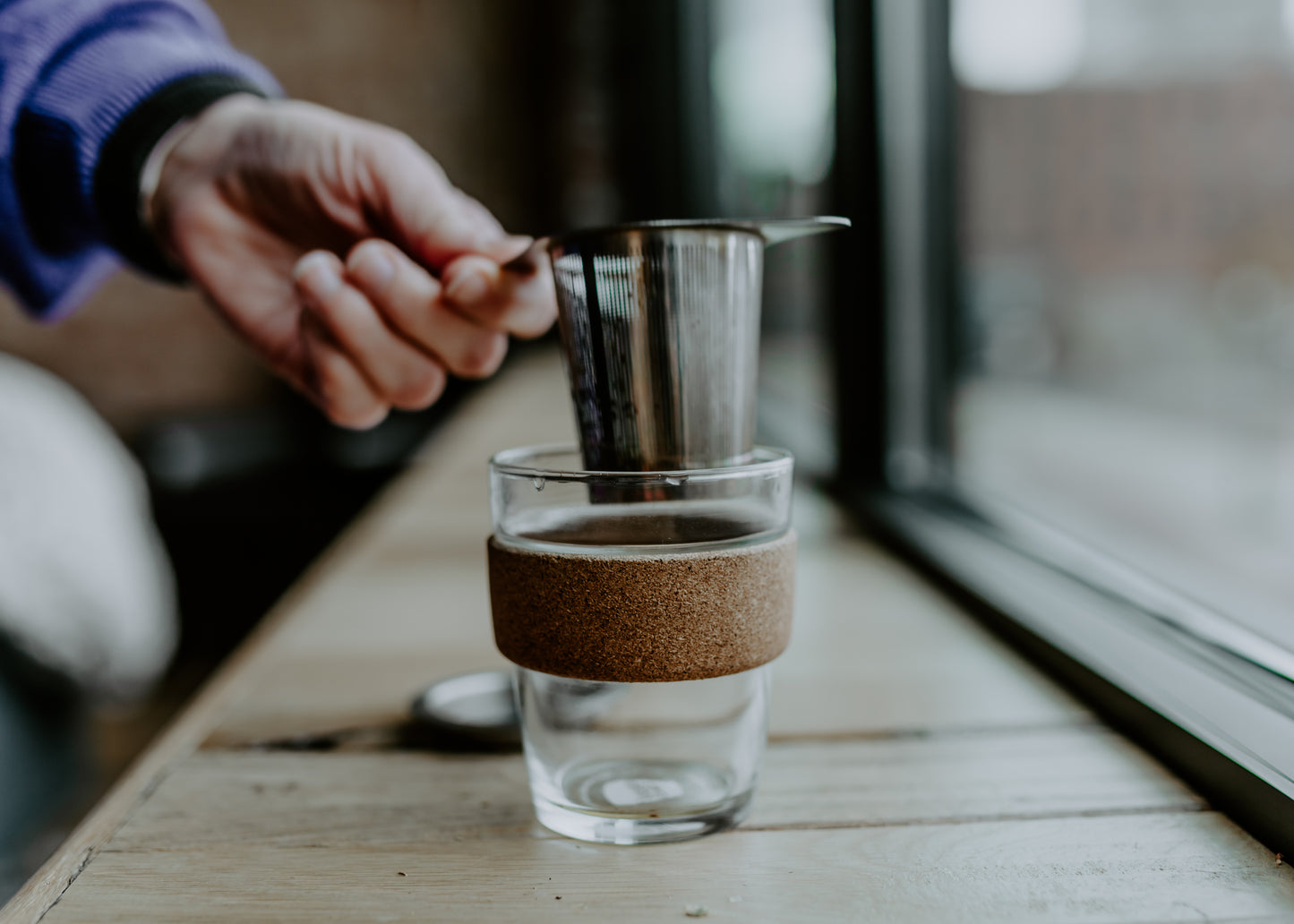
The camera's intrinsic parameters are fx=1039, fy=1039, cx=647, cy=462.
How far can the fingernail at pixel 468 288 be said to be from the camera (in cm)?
46

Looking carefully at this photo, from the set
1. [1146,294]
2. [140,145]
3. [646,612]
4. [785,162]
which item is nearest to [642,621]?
[646,612]

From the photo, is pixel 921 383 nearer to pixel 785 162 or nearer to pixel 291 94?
pixel 785 162

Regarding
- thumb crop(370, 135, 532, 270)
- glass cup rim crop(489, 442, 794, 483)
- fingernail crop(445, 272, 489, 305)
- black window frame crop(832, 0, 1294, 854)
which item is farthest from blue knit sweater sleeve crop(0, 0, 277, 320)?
black window frame crop(832, 0, 1294, 854)

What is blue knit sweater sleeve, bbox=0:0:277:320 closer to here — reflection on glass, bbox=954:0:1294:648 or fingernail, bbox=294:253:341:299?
fingernail, bbox=294:253:341:299

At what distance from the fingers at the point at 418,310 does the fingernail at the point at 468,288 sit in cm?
2

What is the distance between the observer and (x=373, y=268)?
1.58 ft

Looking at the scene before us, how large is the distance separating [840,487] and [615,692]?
0.67 metres

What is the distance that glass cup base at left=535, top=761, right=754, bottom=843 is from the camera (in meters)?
0.38

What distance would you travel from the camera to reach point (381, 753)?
479mm

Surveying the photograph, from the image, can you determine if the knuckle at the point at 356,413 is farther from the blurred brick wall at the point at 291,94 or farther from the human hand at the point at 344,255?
the blurred brick wall at the point at 291,94

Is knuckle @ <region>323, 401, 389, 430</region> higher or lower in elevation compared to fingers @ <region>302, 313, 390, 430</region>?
lower

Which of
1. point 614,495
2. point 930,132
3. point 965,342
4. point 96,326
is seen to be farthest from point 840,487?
point 96,326

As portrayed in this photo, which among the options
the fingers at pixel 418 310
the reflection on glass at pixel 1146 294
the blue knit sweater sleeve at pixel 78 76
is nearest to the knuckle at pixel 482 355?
the fingers at pixel 418 310

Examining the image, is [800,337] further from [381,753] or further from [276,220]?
[381,753]
